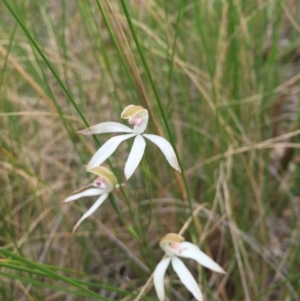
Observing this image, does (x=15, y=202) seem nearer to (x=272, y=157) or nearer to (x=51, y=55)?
(x=51, y=55)

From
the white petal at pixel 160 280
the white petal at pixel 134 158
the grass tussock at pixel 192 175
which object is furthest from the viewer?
the grass tussock at pixel 192 175

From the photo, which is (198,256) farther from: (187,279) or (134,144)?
(134,144)

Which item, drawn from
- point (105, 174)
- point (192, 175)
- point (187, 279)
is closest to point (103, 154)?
point (105, 174)

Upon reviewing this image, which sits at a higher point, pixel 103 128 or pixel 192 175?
pixel 103 128

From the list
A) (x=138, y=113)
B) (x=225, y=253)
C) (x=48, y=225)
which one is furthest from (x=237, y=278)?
(x=138, y=113)

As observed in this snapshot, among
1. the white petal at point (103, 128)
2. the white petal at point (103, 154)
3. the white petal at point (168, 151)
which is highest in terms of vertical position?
the white petal at point (103, 128)

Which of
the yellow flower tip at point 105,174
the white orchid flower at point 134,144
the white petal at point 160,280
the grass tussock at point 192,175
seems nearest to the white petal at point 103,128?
the white orchid flower at point 134,144

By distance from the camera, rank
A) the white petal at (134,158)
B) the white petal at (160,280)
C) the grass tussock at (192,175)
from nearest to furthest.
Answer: the white petal at (134,158) → the white petal at (160,280) → the grass tussock at (192,175)

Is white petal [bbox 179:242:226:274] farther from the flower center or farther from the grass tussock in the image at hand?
the grass tussock

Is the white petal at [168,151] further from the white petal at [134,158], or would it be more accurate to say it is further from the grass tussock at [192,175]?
the grass tussock at [192,175]
